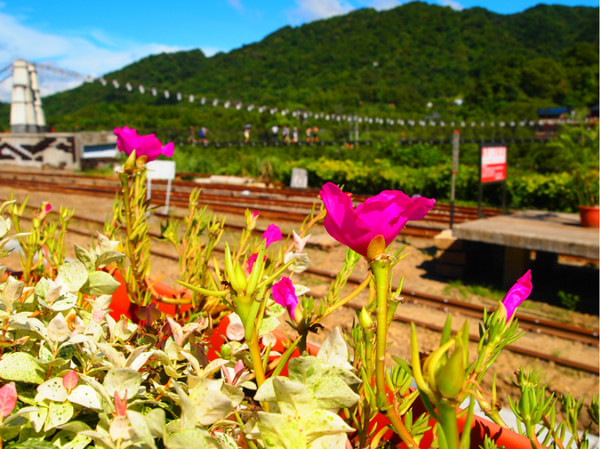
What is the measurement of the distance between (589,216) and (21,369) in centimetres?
766

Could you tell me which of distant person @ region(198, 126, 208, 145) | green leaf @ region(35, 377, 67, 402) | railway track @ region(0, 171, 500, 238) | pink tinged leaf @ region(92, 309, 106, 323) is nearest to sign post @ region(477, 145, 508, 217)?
railway track @ region(0, 171, 500, 238)

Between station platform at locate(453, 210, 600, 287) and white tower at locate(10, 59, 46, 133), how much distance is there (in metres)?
27.2

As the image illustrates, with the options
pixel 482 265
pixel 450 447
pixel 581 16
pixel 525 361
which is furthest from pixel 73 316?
pixel 581 16

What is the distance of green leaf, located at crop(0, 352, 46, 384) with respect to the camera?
639 millimetres

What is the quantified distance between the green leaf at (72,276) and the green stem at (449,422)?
2.29ft

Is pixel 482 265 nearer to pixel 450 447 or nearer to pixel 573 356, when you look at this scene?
pixel 573 356

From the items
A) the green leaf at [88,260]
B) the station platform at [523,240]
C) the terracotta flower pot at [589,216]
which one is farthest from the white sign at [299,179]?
the green leaf at [88,260]

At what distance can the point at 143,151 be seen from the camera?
111 centimetres

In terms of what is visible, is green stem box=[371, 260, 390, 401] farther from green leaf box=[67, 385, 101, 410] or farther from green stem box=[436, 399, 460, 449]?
green leaf box=[67, 385, 101, 410]

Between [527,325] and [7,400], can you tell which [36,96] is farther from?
[7,400]

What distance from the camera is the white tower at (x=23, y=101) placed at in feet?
87.1

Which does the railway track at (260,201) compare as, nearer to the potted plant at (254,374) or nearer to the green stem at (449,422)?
the potted plant at (254,374)

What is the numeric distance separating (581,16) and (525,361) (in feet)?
373

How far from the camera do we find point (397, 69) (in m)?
75.7
